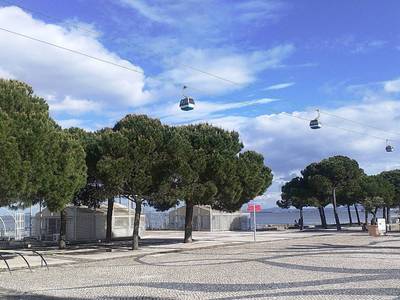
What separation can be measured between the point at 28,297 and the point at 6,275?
6543mm

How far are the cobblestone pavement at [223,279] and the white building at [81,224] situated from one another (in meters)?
21.6

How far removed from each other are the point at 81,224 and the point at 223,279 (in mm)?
30832

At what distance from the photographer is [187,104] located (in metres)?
21.7

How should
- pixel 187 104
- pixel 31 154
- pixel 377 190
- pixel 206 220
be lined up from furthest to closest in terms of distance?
pixel 206 220
pixel 377 190
pixel 31 154
pixel 187 104

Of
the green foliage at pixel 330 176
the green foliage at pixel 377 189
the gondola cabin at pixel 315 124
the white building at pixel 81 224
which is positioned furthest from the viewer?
the green foliage at pixel 377 189

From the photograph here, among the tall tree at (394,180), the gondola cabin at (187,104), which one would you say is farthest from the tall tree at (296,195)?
the gondola cabin at (187,104)

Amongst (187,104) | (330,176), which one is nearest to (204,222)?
(330,176)

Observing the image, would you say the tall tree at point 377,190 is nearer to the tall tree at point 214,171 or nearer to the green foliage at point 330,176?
the green foliage at point 330,176

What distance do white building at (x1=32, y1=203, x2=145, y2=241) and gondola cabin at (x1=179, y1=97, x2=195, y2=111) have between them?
24.7 m

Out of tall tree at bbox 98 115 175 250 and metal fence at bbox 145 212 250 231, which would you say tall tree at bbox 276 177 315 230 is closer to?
metal fence at bbox 145 212 250 231

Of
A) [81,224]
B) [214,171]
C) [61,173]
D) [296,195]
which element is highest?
[214,171]

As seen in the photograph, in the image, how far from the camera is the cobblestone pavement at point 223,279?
13.5 meters

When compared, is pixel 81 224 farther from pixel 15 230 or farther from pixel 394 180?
pixel 394 180

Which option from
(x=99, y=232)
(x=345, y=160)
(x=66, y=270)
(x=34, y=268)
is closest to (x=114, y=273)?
(x=66, y=270)
